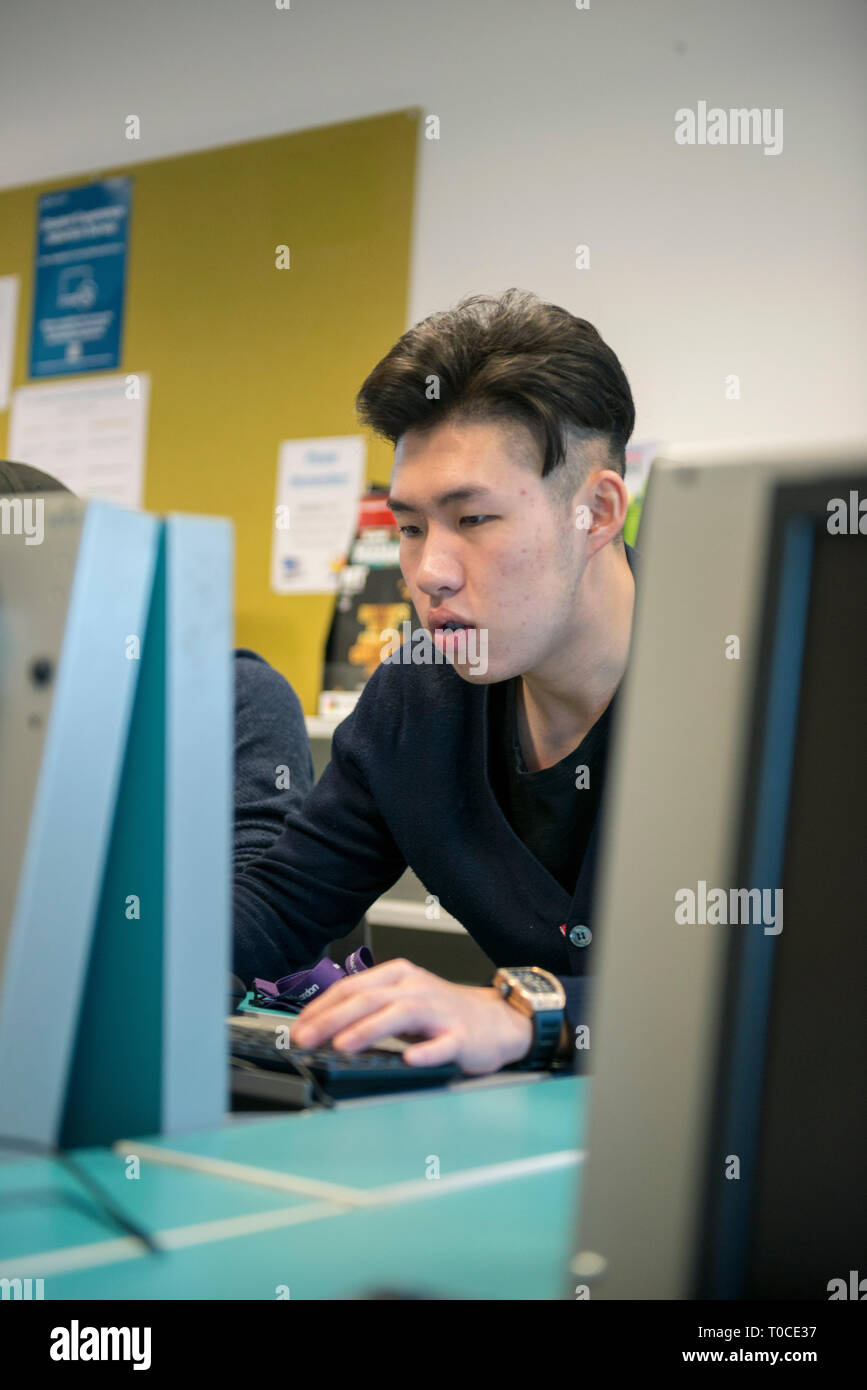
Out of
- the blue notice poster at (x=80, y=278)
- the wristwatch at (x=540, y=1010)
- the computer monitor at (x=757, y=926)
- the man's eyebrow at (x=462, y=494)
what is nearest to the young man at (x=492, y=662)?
the man's eyebrow at (x=462, y=494)

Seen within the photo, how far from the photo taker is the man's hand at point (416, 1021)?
82 cm

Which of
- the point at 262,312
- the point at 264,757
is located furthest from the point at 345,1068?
the point at 262,312

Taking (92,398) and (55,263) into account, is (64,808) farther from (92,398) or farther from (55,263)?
(55,263)

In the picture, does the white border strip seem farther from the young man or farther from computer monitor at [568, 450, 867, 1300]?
the young man

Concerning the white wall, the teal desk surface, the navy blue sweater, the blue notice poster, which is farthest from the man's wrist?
the blue notice poster

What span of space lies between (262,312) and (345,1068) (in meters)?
2.84

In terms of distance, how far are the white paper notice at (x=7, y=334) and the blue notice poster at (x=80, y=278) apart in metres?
0.09

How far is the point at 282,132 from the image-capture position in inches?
130

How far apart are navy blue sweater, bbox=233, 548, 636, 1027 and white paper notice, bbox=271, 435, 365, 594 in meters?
1.59

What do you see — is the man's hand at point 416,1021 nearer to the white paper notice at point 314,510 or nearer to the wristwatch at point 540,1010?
the wristwatch at point 540,1010

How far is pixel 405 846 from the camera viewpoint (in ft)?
4.84

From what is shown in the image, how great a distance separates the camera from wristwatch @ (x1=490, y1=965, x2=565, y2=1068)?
0.90 meters
